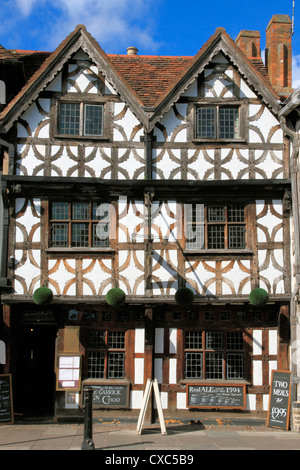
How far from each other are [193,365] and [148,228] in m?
3.86

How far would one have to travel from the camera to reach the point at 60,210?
1381cm

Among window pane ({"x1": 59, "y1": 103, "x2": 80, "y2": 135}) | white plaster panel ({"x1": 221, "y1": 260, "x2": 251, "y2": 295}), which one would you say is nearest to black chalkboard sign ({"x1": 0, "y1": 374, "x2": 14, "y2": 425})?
white plaster panel ({"x1": 221, "y1": 260, "x2": 251, "y2": 295})

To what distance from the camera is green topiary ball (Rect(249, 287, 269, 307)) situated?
12805mm

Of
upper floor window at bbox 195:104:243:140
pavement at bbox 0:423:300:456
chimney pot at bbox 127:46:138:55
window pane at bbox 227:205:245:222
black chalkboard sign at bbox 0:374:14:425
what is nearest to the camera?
pavement at bbox 0:423:300:456

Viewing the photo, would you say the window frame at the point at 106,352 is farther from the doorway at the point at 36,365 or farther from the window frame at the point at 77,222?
the window frame at the point at 77,222

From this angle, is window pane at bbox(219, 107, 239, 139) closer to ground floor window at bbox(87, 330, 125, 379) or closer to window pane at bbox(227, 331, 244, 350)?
window pane at bbox(227, 331, 244, 350)

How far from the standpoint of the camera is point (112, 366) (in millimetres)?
13586

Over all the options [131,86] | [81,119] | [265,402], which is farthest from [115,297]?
[131,86]

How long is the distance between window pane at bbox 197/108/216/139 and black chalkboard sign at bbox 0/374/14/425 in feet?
26.9

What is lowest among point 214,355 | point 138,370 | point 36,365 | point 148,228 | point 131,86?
point 36,365

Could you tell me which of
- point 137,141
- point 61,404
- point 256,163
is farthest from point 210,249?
point 61,404

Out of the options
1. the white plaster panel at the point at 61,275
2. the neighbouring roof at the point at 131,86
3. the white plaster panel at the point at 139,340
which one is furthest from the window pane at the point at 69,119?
the white plaster panel at the point at 139,340

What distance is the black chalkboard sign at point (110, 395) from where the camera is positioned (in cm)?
1323

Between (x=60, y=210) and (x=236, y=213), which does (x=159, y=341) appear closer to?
(x=236, y=213)
